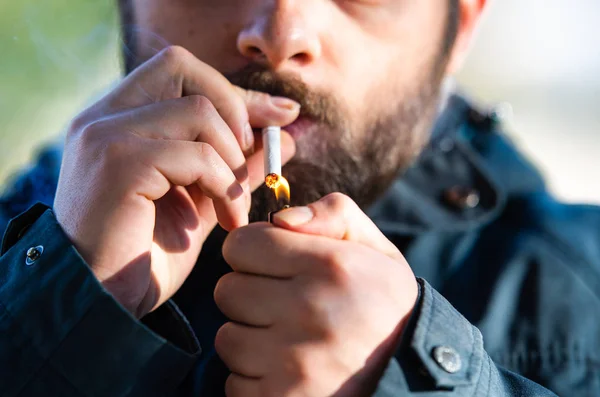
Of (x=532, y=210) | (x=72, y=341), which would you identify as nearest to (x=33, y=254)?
(x=72, y=341)

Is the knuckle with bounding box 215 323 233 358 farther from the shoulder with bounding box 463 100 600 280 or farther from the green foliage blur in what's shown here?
the shoulder with bounding box 463 100 600 280

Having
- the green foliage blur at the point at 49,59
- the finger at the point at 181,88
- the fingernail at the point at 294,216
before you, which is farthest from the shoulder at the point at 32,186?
the fingernail at the point at 294,216

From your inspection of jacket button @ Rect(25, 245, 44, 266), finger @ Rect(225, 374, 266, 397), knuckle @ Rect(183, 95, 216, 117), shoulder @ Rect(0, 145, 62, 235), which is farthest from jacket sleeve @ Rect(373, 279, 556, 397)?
shoulder @ Rect(0, 145, 62, 235)

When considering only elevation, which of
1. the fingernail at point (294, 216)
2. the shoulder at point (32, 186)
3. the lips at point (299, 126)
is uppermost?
the fingernail at point (294, 216)

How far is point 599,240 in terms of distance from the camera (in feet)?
4.51

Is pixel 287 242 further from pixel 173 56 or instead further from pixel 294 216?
pixel 173 56

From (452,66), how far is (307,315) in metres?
0.93

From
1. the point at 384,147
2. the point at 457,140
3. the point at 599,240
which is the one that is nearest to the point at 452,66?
the point at 457,140

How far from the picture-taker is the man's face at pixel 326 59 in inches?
36.6

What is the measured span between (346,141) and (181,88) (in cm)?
32

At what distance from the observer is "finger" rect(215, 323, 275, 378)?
2.14ft

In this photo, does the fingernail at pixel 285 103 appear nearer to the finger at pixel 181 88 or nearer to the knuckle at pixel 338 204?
the finger at pixel 181 88

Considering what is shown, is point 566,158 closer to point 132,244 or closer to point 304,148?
point 304,148

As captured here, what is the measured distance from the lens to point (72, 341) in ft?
2.39
